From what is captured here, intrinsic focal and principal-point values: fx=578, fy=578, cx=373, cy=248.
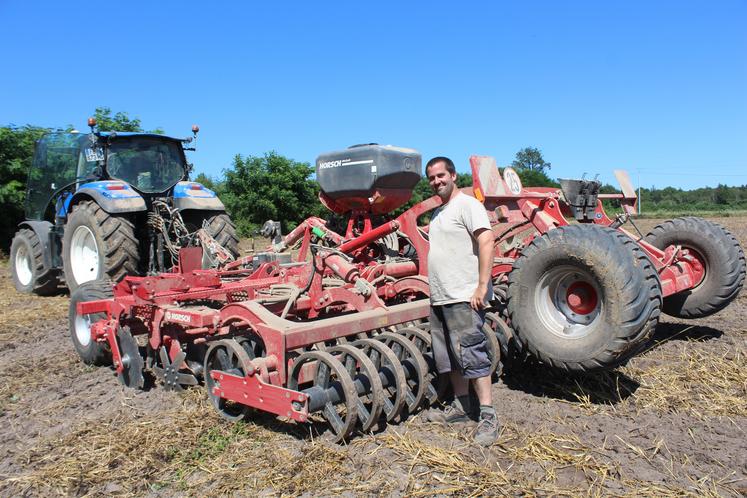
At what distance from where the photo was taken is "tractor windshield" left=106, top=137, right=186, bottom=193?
7664 millimetres

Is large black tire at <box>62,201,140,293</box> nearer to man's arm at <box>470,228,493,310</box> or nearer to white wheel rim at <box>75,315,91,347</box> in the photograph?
white wheel rim at <box>75,315,91,347</box>

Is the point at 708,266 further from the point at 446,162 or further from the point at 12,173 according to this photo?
the point at 12,173

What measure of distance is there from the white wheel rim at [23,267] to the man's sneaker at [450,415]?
851 centimetres

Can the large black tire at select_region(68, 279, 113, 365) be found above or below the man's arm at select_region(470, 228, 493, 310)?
below

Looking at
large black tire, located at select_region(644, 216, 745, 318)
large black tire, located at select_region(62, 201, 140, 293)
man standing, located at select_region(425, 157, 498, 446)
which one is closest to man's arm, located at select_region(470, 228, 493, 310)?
man standing, located at select_region(425, 157, 498, 446)

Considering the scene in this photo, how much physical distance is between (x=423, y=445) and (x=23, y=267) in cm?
909

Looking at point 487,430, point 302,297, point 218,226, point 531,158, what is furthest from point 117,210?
point 531,158

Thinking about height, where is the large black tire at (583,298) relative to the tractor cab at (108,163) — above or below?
below

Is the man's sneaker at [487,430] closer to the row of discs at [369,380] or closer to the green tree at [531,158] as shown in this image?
the row of discs at [369,380]

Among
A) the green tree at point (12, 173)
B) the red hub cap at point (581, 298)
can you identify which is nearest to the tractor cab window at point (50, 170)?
the green tree at point (12, 173)

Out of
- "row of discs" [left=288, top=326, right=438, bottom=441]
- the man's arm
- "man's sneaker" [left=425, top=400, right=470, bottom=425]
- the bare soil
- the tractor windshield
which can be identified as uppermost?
the tractor windshield

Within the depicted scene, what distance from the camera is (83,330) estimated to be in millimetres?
5078

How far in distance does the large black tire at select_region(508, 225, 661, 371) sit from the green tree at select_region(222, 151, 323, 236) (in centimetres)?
1522

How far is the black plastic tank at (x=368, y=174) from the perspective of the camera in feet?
17.3
